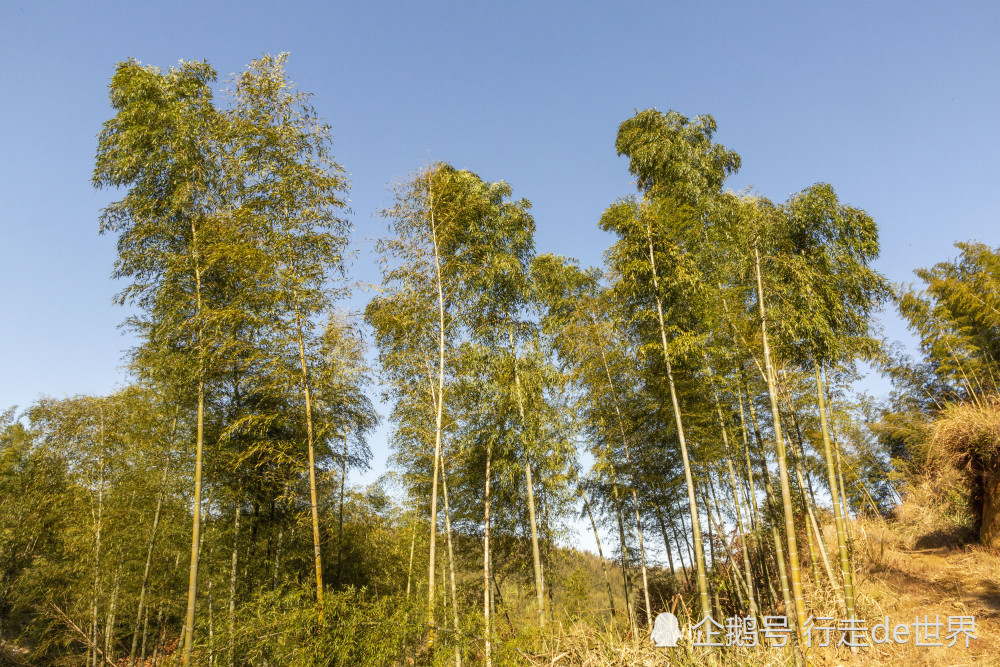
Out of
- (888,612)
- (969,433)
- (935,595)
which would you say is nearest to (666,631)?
(888,612)

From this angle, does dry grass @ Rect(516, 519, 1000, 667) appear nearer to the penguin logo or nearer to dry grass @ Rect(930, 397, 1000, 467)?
the penguin logo

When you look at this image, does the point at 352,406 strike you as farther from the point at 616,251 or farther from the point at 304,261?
the point at 616,251

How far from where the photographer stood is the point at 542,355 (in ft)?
25.1

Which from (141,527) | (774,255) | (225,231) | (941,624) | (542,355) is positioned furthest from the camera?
(141,527)

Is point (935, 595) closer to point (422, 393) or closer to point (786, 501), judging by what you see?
point (786, 501)

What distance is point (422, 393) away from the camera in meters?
7.06

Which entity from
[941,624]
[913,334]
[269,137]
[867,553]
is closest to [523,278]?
[269,137]

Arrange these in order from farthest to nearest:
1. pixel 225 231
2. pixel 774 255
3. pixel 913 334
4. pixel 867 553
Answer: pixel 913 334
pixel 867 553
pixel 774 255
pixel 225 231

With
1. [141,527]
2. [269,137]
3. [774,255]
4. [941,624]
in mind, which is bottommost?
[941,624]

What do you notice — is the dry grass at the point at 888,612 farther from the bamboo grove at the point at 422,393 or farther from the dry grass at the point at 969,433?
the dry grass at the point at 969,433

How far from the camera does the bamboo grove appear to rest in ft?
19.1

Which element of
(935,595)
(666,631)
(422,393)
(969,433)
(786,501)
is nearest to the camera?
(666,631)

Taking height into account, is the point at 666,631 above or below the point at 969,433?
below

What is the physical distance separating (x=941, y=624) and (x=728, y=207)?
22.0 ft
